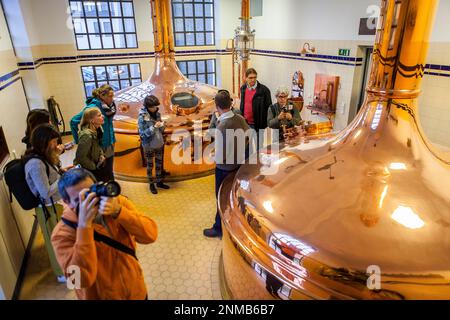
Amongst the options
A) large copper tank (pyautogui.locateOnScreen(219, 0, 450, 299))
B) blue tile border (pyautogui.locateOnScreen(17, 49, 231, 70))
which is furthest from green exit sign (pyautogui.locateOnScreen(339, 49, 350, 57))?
blue tile border (pyautogui.locateOnScreen(17, 49, 231, 70))

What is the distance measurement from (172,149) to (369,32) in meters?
3.73

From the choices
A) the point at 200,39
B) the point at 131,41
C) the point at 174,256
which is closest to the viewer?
the point at 174,256

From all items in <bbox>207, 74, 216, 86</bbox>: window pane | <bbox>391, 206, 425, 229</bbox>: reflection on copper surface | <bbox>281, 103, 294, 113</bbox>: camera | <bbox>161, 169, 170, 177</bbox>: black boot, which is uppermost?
<bbox>391, 206, 425, 229</bbox>: reflection on copper surface

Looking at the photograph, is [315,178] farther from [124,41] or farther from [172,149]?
[124,41]

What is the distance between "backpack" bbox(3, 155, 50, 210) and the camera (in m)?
2.62

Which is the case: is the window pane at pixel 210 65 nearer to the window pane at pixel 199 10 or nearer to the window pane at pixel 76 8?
the window pane at pixel 199 10

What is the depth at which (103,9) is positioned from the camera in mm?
8141

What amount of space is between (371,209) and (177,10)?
8967 mm

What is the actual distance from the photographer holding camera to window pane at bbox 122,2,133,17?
6023 millimetres

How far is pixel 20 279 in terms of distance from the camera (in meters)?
3.14

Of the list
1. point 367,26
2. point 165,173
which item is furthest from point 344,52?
point 165,173

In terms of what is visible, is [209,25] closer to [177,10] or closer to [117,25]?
[177,10]

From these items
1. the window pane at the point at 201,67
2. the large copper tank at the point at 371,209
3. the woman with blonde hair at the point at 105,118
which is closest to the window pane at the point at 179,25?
the window pane at the point at 201,67

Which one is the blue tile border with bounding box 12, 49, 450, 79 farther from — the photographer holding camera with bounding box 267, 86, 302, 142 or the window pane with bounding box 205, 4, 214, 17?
the photographer holding camera with bounding box 267, 86, 302, 142
